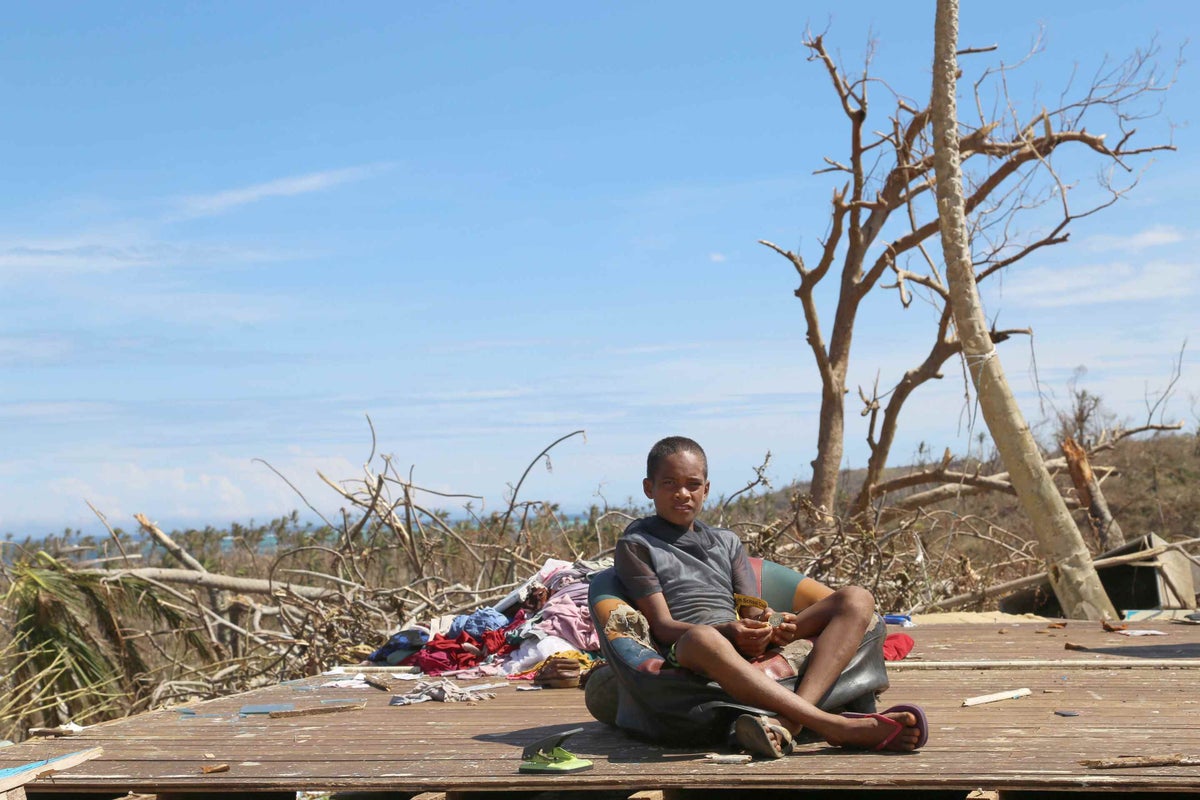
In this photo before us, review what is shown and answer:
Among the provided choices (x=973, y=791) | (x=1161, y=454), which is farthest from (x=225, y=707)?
(x=1161, y=454)

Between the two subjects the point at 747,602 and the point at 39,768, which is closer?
the point at 39,768

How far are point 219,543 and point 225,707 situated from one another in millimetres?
13755

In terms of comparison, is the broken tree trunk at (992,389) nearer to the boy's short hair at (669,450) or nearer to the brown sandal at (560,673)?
the brown sandal at (560,673)

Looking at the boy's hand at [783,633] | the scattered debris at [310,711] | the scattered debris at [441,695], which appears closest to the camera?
the boy's hand at [783,633]

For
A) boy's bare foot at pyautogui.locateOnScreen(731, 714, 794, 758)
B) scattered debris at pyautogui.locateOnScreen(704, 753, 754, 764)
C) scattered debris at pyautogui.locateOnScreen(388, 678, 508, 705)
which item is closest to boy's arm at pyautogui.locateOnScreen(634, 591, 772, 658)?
boy's bare foot at pyautogui.locateOnScreen(731, 714, 794, 758)

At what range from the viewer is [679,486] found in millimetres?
4754

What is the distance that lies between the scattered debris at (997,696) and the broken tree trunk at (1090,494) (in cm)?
877

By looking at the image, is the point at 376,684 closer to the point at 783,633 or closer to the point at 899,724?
the point at 783,633

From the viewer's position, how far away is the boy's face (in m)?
4.75

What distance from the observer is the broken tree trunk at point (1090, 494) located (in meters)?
13.6

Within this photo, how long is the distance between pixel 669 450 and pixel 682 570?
0.47m

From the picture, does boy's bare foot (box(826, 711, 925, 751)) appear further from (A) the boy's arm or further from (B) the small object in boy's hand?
(B) the small object in boy's hand

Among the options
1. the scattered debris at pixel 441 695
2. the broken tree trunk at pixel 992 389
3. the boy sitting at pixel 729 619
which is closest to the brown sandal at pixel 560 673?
the scattered debris at pixel 441 695

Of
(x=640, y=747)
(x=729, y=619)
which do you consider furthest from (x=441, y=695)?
(x=729, y=619)
